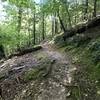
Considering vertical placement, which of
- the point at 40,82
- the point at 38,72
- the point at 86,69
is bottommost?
the point at 40,82

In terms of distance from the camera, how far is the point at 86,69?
9.16 metres

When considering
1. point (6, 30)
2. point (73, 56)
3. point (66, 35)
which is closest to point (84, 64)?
point (73, 56)

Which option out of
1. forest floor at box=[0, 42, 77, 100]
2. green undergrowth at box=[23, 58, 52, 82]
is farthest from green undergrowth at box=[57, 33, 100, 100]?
green undergrowth at box=[23, 58, 52, 82]

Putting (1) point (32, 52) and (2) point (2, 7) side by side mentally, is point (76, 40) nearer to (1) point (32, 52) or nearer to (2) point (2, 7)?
(1) point (32, 52)

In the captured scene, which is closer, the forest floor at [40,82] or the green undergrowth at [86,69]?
the green undergrowth at [86,69]

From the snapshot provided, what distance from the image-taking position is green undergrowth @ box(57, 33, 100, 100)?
735 cm

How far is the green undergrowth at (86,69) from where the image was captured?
7.35 meters

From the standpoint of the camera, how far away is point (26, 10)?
85.9 feet

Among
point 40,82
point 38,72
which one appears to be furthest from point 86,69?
point 38,72

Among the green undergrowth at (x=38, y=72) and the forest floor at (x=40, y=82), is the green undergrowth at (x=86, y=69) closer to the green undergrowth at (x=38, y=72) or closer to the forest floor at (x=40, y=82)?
the forest floor at (x=40, y=82)

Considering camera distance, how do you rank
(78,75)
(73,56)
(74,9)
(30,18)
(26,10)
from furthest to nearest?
(30,18) < (26,10) < (74,9) < (73,56) < (78,75)

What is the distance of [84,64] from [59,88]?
2.53 meters

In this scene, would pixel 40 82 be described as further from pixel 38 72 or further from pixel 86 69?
pixel 86 69

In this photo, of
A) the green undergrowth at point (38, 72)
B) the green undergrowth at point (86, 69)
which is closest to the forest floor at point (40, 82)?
the green undergrowth at point (38, 72)
